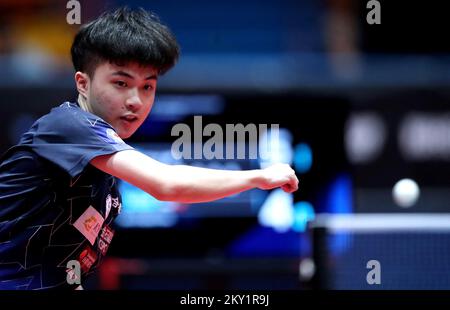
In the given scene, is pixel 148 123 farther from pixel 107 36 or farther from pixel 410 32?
pixel 107 36

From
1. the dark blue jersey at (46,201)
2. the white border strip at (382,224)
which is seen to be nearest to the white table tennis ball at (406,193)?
the white border strip at (382,224)

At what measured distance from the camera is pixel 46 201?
3.62m

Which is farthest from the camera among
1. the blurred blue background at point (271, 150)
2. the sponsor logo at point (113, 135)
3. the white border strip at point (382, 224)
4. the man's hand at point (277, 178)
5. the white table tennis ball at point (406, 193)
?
the blurred blue background at point (271, 150)

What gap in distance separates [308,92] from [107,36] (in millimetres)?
5086

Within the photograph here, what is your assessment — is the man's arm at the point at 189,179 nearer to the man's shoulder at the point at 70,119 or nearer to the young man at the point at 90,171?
the young man at the point at 90,171

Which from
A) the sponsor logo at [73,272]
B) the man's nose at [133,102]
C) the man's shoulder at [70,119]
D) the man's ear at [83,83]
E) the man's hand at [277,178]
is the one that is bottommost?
the sponsor logo at [73,272]

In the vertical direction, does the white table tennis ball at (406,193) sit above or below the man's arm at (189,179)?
above

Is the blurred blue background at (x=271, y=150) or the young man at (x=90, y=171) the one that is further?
the blurred blue background at (x=271, y=150)

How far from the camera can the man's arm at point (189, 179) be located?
333 centimetres

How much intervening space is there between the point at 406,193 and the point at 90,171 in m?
5.11

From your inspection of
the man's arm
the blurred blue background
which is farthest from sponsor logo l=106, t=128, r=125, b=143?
the blurred blue background

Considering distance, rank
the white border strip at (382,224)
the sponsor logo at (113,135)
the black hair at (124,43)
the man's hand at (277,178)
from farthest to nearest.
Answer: the white border strip at (382,224), the black hair at (124,43), the sponsor logo at (113,135), the man's hand at (277,178)

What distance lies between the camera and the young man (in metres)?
3.37
